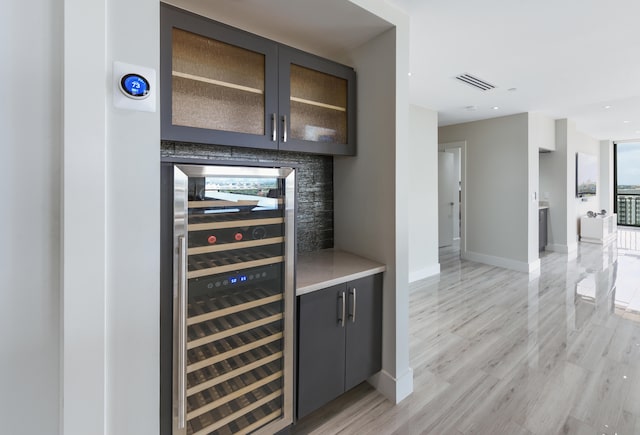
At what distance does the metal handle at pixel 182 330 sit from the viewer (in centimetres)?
125

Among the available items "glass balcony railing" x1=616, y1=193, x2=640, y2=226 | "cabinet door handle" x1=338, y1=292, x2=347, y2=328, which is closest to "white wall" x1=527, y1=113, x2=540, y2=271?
"cabinet door handle" x1=338, y1=292, x2=347, y2=328

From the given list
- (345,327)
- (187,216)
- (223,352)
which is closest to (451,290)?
(345,327)

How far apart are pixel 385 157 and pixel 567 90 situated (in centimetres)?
357

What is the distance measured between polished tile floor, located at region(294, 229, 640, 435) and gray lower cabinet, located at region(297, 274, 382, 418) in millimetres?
246

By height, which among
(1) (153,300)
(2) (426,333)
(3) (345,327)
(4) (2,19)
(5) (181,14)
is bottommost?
(2) (426,333)

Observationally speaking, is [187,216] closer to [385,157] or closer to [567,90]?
[385,157]

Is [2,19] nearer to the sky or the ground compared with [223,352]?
nearer to the sky

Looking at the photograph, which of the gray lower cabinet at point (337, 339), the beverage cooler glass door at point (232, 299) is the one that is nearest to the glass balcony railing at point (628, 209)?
the gray lower cabinet at point (337, 339)

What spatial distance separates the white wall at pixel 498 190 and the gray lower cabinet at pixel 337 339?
4164 millimetres

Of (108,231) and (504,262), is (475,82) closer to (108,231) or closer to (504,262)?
(504,262)

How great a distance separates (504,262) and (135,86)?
18.9 feet

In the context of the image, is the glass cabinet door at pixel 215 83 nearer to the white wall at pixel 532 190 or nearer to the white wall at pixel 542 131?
the white wall at pixel 532 190

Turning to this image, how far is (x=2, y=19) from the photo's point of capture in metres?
1.01

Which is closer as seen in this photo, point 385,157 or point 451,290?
point 385,157
